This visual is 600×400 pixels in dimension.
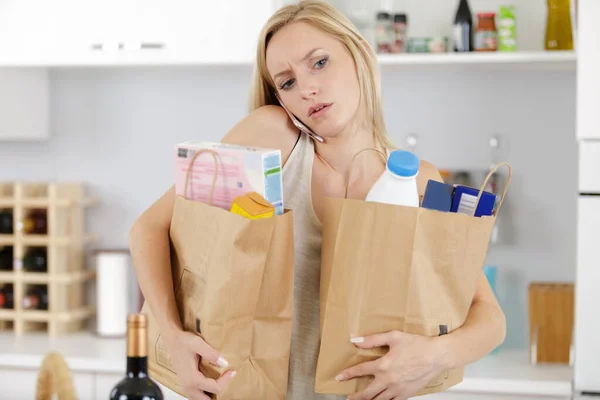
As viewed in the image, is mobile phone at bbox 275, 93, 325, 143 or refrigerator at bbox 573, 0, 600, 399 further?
refrigerator at bbox 573, 0, 600, 399

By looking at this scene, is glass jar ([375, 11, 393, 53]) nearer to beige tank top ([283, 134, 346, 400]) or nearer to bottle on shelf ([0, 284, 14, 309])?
beige tank top ([283, 134, 346, 400])

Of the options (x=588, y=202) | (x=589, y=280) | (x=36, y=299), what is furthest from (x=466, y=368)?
(x=36, y=299)

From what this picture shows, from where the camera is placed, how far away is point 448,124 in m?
2.62

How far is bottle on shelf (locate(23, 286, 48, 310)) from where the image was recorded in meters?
2.70

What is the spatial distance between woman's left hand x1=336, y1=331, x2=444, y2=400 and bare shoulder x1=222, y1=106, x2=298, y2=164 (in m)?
0.36

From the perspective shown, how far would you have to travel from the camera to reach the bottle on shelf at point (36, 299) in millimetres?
2697

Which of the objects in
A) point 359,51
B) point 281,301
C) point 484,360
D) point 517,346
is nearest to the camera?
point 281,301

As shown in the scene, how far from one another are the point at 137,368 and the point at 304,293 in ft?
1.31

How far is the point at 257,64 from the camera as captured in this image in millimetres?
1375

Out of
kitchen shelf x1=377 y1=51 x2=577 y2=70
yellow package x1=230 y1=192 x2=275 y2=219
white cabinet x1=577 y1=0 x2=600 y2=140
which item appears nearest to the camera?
yellow package x1=230 y1=192 x2=275 y2=219

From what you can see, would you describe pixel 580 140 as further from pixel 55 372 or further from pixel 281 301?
pixel 55 372

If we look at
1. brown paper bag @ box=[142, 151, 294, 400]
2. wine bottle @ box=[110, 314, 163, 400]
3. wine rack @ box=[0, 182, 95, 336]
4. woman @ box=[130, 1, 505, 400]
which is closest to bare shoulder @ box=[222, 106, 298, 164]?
woman @ box=[130, 1, 505, 400]

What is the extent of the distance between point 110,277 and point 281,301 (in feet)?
5.34

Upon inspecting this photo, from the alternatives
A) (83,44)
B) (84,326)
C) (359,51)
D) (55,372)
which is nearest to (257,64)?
(359,51)
